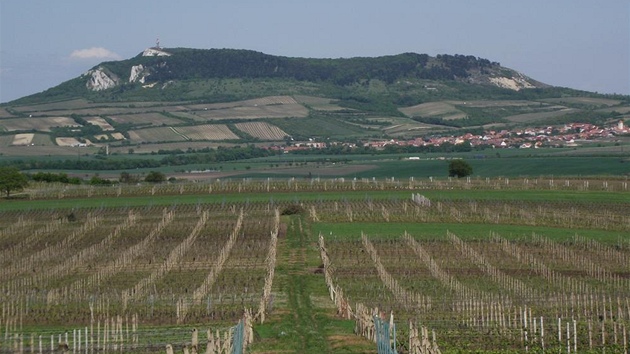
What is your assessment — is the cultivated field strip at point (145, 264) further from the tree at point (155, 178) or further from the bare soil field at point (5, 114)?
the bare soil field at point (5, 114)

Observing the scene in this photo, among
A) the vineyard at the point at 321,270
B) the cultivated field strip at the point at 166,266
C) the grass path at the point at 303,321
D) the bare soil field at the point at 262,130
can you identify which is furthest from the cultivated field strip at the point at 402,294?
the bare soil field at the point at 262,130

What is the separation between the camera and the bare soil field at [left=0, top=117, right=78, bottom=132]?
162625mm

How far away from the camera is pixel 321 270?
4012 cm

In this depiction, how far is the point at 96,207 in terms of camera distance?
221 feet

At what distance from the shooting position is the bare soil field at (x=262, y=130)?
547ft

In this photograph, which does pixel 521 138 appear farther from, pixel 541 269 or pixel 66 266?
pixel 66 266

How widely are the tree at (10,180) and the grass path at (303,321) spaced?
3757cm

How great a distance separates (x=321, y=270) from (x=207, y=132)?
123631 millimetres

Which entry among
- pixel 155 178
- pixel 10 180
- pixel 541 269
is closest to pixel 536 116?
pixel 155 178

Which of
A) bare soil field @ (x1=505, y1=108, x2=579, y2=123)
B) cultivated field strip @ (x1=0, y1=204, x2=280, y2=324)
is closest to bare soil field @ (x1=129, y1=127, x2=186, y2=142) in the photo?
bare soil field @ (x1=505, y1=108, x2=579, y2=123)

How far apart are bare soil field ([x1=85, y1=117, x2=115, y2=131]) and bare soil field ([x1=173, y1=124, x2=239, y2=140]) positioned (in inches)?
444

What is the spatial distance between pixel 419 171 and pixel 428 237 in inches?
2023

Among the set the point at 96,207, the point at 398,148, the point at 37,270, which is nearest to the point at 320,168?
the point at 398,148

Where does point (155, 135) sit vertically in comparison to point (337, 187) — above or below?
above
